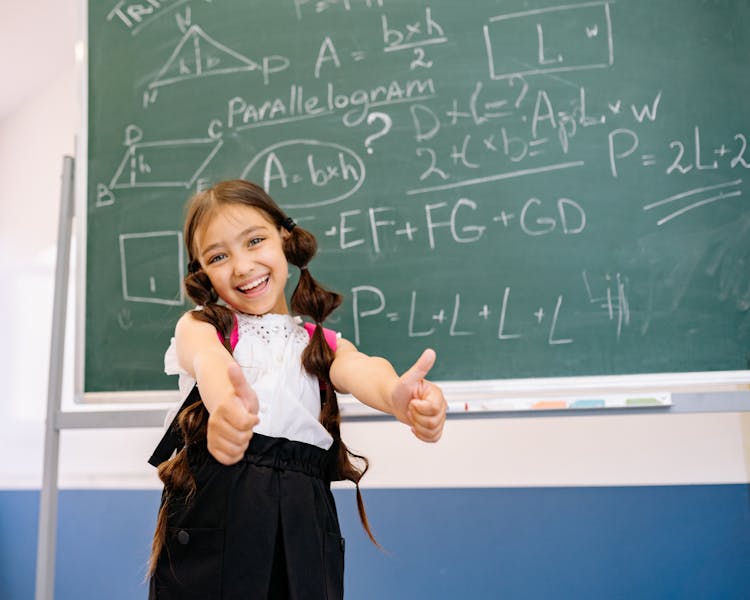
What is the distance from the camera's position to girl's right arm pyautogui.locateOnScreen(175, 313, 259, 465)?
95cm

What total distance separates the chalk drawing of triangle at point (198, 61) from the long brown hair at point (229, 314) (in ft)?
2.86

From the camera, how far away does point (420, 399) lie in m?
1.01

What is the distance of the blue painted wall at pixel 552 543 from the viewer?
1.99m

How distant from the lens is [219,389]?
111 centimetres

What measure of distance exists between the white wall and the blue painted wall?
0.17 ft

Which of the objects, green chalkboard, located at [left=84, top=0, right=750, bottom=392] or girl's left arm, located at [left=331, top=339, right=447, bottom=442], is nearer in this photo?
girl's left arm, located at [left=331, top=339, right=447, bottom=442]

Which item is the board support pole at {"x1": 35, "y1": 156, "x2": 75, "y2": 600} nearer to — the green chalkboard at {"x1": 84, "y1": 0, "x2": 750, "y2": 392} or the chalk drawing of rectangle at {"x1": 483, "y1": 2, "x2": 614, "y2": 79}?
the green chalkboard at {"x1": 84, "y1": 0, "x2": 750, "y2": 392}

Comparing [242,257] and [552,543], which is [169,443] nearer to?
[242,257]

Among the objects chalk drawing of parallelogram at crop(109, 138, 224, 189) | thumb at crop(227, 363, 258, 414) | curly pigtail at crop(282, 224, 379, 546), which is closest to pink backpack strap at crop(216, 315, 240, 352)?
curly pigtail at crop(282, 224, 379, 546)

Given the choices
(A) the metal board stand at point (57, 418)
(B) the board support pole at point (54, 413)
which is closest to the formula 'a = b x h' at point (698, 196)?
(A) the metal board stand at point (57, 418)

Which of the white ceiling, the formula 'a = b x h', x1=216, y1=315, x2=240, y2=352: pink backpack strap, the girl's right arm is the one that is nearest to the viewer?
the girl's right arm

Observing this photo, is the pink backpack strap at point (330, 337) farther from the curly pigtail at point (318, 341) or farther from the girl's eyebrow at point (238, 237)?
the girl's eyebrow at point (238, 237)

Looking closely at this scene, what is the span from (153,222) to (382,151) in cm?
68

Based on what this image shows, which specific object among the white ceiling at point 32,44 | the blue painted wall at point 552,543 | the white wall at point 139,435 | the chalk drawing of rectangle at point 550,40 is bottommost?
the blue painted wall at point 552,543
